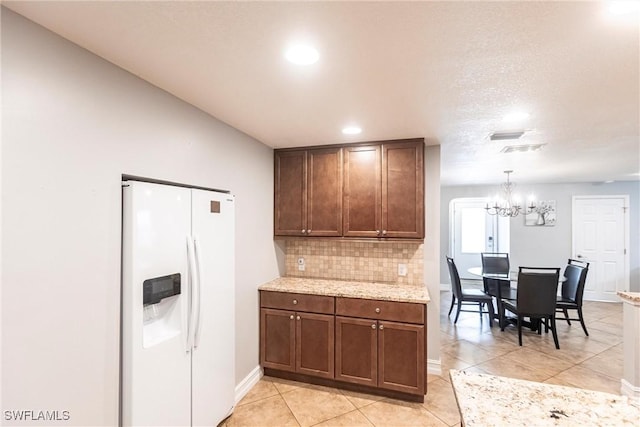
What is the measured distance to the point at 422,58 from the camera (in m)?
1.54

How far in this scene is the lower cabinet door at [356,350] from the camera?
2.72 metres

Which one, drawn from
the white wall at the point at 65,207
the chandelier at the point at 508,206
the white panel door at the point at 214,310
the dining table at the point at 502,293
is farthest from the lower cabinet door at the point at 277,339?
the chandelier at the point at 508,206

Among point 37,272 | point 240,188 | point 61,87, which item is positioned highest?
point 61,87

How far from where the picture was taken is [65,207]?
4.50 feet

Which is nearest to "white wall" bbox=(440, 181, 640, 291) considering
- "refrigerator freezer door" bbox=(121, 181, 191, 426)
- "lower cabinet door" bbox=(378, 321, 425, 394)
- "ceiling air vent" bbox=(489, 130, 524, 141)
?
"ceiling air vent" bbox=(489, 130, 524, 141)

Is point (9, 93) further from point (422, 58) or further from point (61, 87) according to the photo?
point (422, 58)

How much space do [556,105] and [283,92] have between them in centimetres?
190

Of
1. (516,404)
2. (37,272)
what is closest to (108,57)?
(37,272)

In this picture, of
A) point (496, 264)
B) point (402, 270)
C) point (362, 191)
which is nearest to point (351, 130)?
point (362, 191)

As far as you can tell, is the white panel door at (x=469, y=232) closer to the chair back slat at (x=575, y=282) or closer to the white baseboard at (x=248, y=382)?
the chair back slat at (x=575, y=282)

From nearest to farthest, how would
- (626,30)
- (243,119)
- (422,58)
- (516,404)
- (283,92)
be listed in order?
1. (516,404)
2. (626,30)
3. (422,58)
4. (283,92)
5. (243,119)

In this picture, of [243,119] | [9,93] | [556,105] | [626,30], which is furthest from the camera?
[243,119]

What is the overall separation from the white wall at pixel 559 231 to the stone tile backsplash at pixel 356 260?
14.8 ft

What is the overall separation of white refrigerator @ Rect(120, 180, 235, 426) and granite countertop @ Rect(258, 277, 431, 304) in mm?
764
